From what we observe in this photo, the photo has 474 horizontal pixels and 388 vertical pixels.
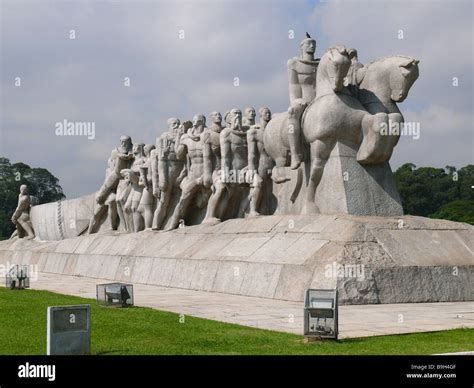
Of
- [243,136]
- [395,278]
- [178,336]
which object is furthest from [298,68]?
[178,336]

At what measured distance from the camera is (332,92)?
14.8m

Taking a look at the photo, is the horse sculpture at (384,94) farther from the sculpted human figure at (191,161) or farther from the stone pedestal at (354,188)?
the sculpted human figure at (191,161)

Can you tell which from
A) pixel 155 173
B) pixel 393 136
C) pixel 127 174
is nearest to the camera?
pixel 393 136

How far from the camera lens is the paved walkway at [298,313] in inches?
355

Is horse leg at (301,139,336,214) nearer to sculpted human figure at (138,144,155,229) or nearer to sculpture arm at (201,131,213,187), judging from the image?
sculpture arm at (201,131,213,187)

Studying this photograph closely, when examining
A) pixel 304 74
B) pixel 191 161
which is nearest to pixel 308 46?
pixel 304 74

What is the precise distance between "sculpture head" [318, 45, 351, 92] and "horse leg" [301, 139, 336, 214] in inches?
42.5

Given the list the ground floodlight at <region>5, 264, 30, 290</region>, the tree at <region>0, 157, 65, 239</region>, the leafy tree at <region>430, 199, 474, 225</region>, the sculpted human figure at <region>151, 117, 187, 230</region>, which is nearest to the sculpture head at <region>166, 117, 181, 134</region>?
the sculpted human figure at <region>151, 117, 187, 230</region>

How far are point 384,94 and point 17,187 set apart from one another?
1876 inches

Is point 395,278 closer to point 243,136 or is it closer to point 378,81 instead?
point 378,81

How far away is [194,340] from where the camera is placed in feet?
26.1

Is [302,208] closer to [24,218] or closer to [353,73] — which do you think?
[353,73]

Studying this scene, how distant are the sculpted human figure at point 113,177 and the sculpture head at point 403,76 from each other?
1210 centimetres

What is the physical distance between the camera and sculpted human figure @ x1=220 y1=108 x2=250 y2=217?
59.9 ft
